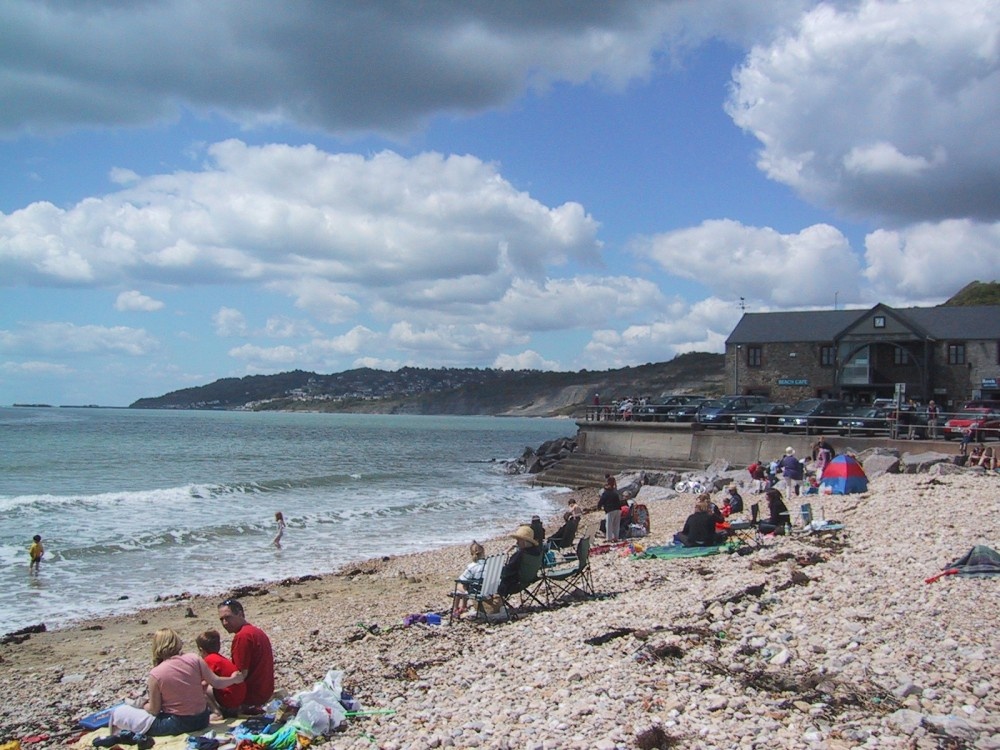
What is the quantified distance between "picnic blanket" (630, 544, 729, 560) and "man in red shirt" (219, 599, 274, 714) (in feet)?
25.1

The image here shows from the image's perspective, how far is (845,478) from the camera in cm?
1945

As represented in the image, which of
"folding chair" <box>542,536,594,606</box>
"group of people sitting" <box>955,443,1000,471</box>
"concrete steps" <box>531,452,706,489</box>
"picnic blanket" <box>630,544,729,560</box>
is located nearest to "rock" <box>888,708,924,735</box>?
"folding chair" <box>542,536,594,606</box>

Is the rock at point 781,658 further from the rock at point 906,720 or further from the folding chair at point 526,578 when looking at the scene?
the folding chair at point 526,578

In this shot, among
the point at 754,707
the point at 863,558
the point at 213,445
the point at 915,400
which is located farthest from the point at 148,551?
the point at 213,445

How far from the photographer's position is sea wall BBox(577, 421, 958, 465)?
29.3 metres

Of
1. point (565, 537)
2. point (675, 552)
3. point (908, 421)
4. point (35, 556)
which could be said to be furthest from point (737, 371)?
point (35, 556)

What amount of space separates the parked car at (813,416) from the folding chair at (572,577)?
2092 cm

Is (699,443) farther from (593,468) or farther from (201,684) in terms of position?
(201,684)

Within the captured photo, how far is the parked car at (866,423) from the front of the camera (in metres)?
30.1

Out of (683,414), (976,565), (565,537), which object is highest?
(683,414)

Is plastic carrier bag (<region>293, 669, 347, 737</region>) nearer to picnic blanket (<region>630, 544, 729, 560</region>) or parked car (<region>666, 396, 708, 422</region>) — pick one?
picnic blanket (<region>630, 544, 729, 560</region>)

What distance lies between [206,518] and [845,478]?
721 inches

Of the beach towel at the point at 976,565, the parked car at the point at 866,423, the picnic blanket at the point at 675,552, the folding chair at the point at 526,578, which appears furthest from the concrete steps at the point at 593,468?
the beach towel at the point at 976,565

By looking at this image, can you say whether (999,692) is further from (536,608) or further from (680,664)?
(536,608)
